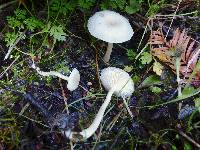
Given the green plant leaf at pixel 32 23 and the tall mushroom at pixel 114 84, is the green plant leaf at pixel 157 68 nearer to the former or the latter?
the tall mushroom at pixel 114 84

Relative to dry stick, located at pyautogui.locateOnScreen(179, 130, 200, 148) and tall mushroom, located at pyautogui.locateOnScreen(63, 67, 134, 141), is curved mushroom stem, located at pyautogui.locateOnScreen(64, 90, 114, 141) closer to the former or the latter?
tall mushroom, located at pyautogui.locateOnScreen(63, 67, 134, 141)

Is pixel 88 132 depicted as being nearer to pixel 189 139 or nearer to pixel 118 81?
pixel 118 81

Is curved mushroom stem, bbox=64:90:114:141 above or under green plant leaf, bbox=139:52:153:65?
under

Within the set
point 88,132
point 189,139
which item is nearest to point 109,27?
point 88,132

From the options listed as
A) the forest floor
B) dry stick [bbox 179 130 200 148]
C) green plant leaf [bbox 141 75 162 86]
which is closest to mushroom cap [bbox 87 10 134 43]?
the forest floor

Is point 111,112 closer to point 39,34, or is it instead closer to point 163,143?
point 163,143
